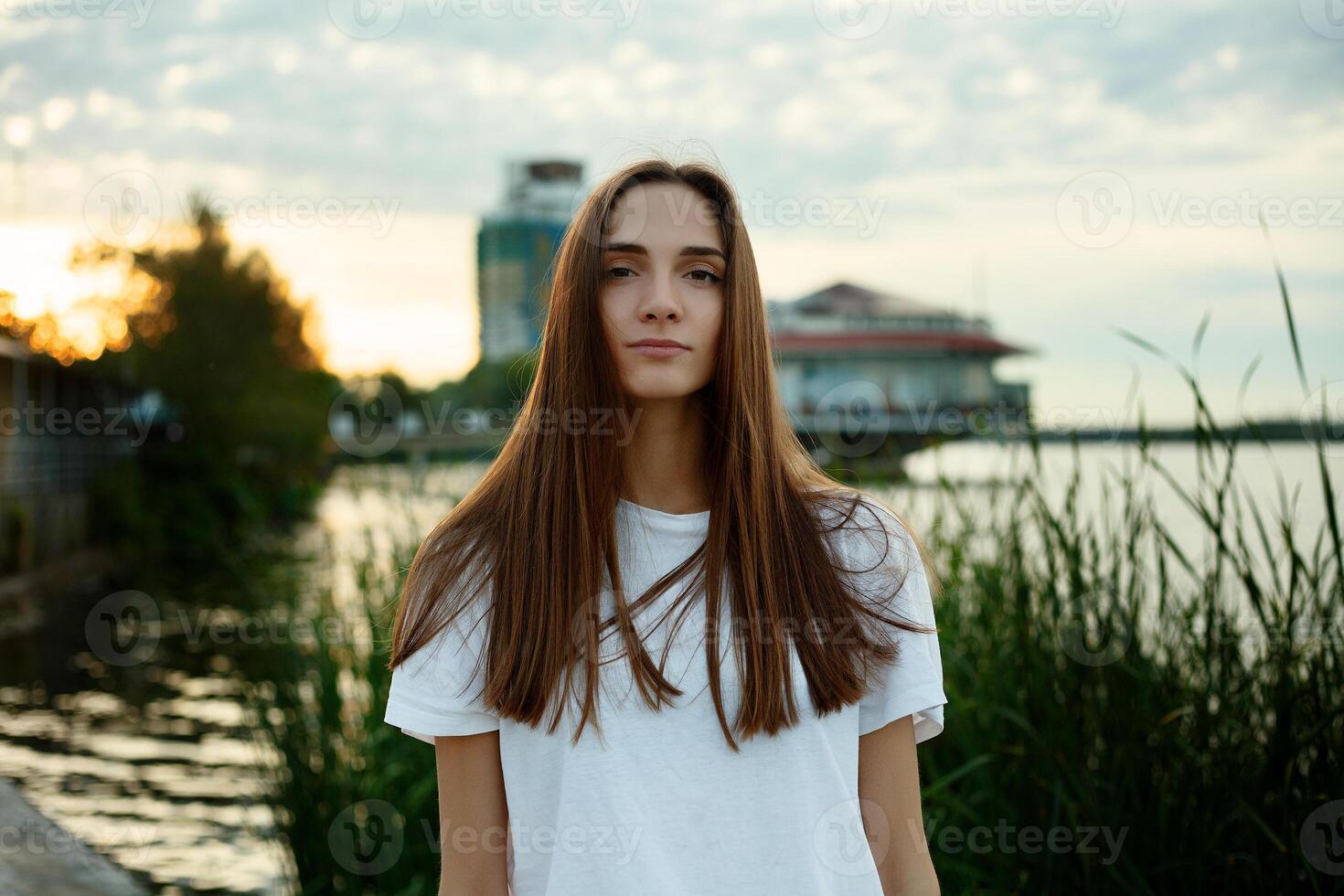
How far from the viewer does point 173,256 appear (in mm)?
26828

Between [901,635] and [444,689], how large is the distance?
2.09 ft

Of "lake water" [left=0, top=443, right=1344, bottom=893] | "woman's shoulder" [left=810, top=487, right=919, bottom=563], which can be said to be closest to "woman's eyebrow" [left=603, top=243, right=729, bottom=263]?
"woman's shoulder" [left=810, top=487, right=919, bottom=563]

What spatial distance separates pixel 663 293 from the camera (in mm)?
1561

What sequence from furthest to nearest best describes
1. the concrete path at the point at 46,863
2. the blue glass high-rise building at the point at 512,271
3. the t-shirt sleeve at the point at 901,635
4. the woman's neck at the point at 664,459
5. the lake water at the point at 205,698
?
the blue glass high-rise building at the point at 512,271 → the concrete path at the point at 46,863 → the lake water at the point at 205,698 → the woman's neck at the point at 664,459 → the t-shirt sleeve at the point at 901,635

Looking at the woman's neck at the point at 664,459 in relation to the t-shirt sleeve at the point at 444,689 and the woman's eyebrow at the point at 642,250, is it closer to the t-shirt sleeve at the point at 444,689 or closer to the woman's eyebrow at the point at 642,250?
the woman's eyebrow at the point at 642,250

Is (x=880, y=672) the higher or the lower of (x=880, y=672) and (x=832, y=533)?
the lower

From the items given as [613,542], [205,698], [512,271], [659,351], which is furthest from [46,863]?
[205,698]

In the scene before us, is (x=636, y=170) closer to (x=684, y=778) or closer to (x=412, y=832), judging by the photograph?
(x=684, y=778)

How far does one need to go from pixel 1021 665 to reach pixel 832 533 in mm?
1538

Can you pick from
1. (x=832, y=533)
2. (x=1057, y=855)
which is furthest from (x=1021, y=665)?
(x=832, y=533)

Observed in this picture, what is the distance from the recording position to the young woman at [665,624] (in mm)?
1471

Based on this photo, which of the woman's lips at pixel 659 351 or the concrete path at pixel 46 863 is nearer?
the woman's lips at pixel 659 351

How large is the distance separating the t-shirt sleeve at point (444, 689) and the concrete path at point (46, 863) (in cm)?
311

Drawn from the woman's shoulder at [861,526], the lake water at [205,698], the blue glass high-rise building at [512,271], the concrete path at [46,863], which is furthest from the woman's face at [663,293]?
the concrete path at [46,863]
